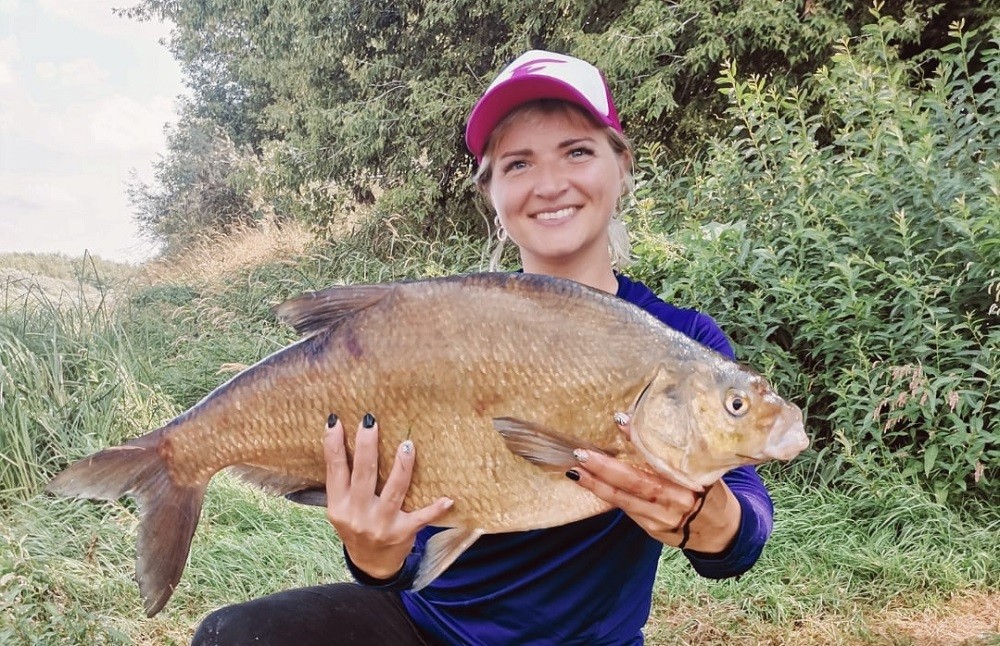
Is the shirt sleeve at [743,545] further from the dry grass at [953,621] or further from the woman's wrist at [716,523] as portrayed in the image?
the dry grass at [953,621]

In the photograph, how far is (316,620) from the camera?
5.02 ft

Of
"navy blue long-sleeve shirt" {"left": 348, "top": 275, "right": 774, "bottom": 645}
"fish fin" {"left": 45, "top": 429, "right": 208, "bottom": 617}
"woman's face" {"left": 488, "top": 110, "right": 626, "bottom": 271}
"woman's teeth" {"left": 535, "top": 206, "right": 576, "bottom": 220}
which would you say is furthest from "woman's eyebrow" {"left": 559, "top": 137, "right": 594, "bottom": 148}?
"fish fin" {"left": 45, "top": 429, "right": 208, "bottom": 617}

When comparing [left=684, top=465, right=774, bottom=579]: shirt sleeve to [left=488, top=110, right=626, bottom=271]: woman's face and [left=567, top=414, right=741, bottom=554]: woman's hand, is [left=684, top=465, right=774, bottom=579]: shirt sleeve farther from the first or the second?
[left=488, top=110, right=626, bottom=271]: woman's face

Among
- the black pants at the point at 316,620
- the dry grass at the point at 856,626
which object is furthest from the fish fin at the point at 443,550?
the dry grass at the point at 856,626

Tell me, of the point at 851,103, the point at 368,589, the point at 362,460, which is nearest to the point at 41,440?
the point at 368,589

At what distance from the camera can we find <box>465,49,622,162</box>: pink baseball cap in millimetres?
1561

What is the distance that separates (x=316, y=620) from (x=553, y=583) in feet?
1.50

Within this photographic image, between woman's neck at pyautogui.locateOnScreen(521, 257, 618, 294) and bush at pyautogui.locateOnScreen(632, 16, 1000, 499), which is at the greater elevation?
woman's neck at pyautogui.locateOnScreen(521, 257, 618, 294)

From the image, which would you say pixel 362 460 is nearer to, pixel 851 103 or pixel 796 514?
pixel 796 514

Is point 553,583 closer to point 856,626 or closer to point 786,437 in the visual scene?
point 786,437

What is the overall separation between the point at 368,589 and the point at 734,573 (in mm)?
730

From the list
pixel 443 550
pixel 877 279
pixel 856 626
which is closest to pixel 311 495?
pixel 443 550

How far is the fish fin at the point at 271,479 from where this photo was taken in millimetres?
1347

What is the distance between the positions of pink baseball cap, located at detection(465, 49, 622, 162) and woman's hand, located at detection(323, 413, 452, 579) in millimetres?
702
